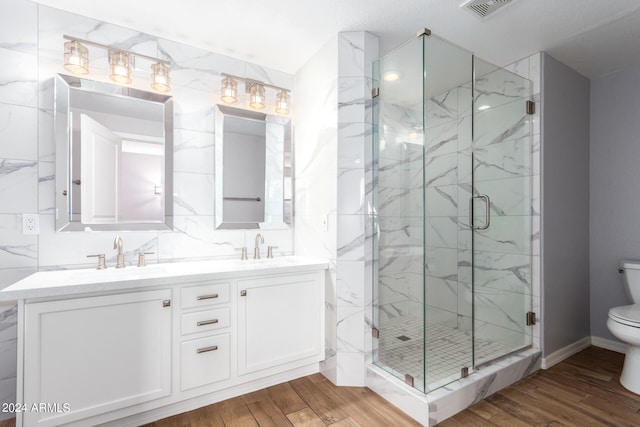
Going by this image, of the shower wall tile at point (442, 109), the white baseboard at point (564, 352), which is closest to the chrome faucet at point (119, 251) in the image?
the shower wall tile at point (442, 109)

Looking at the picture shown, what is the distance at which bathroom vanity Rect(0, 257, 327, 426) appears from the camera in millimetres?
1427

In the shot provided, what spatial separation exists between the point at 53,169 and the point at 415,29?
245 centimetres

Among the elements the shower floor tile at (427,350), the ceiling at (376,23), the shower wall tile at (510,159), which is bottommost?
the shower floor tile at (427,350)

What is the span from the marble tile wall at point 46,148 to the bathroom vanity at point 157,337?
6.7 inches

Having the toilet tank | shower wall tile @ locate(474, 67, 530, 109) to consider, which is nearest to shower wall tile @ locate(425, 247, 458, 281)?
shower wall tile @ locate(474, 67, 530, 109)

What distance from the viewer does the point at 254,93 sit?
241 centimetres

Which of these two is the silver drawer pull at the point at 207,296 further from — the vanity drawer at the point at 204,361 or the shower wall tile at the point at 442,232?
the shower wall tile at the point at 442,232

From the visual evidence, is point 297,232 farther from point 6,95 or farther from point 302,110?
point 6,95

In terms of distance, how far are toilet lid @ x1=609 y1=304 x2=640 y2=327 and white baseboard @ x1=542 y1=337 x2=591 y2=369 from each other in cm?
53

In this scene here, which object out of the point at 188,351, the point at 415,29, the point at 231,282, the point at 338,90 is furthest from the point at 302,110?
the point at 188,351

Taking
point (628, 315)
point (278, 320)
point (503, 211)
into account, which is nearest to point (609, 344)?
point (628, 315)

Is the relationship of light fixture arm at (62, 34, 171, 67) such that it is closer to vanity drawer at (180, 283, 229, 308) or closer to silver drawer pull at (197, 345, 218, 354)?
vanity drawer at (180, 283, 229, 308)

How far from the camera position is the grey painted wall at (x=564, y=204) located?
237 centimetres

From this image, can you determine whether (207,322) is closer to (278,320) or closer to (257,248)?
(278,320)
